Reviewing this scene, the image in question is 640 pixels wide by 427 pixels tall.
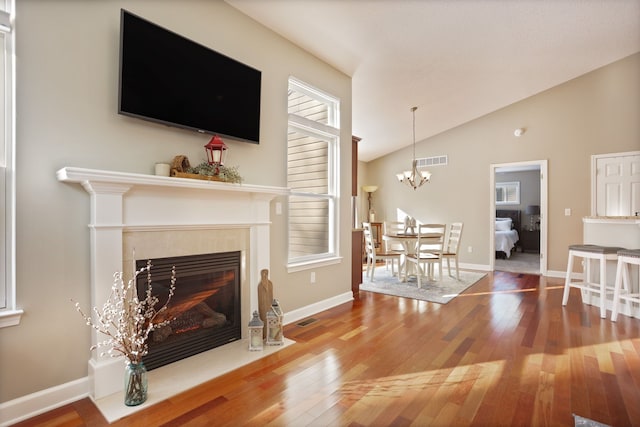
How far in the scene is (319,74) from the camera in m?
3.72

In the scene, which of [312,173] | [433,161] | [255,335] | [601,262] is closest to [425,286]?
[601,262]

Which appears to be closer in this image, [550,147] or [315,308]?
[315,308]

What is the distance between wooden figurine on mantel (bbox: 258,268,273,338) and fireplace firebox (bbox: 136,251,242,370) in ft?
0.66

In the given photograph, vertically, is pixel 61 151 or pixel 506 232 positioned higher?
pixel 61 151

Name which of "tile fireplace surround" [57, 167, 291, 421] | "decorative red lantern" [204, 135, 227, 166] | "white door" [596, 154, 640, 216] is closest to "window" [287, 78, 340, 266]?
"tile fireplace surround" [57, 167, 291, 421]

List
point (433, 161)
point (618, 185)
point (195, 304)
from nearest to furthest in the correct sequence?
point (195, 304)
point (618, 185)
point (433, 161)

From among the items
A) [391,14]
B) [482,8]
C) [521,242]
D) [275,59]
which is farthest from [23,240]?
[521,242]

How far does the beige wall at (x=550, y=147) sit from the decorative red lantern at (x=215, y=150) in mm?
5701

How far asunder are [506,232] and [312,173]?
20.3 ft

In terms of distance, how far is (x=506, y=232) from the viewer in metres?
7.73

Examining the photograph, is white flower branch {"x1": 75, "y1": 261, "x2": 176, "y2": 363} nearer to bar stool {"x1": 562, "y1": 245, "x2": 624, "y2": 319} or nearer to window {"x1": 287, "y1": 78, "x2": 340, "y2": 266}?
window {"x1": 287, "y1": 78, "x2": 340, "y2": 266}

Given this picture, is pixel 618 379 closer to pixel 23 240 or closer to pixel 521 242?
pixel 23 240

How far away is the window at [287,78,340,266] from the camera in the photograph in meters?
3.49

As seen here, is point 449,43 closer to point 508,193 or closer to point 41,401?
point 41,401
